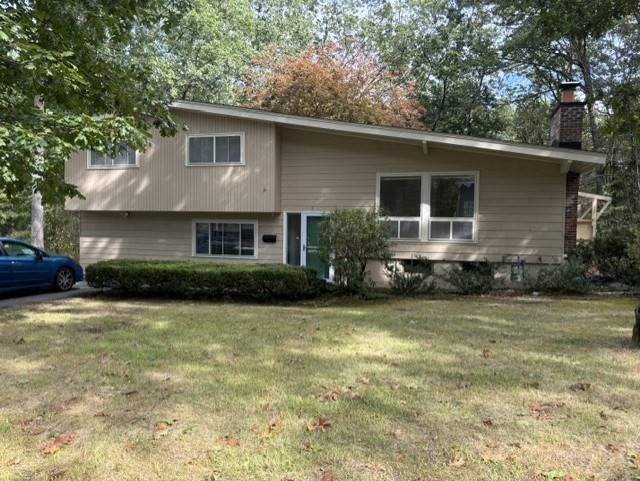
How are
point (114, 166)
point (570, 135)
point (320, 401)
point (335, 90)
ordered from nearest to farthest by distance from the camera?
point (320, 401) → point (570, 135) → point (114, 166) → point (335, 90)

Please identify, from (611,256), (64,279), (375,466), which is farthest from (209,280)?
(611,256)

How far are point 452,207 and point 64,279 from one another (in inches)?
393

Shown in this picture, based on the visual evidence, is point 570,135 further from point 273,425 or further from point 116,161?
point 116,161

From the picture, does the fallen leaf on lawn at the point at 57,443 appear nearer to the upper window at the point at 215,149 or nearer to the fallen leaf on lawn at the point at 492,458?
the fallen leaf on lawn at the point at 492,458

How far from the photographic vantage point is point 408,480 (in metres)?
2.81

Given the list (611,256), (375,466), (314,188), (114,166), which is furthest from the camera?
(114,166)

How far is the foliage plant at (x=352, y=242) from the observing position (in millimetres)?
10281

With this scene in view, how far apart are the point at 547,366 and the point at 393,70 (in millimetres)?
23774

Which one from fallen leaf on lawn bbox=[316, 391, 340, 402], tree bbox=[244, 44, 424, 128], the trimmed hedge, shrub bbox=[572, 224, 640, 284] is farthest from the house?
tree bbox=[244, 44, 424, 128]

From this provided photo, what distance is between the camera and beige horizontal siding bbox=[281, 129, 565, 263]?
11609mm

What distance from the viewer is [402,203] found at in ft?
41.4

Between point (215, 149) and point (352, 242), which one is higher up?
point (215, 149)

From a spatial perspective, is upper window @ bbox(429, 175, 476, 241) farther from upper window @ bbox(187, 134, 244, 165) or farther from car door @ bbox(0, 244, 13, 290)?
car door @ bbox(0, 244, 13, 290)

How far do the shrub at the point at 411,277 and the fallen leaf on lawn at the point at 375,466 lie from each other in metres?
8.56
